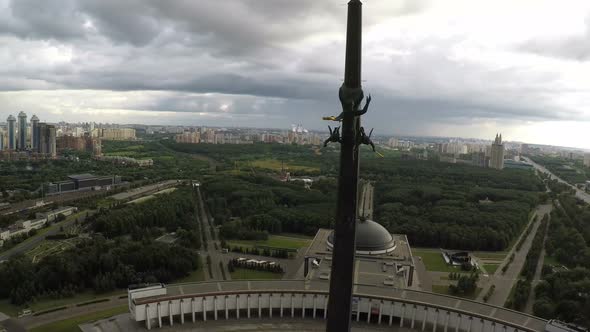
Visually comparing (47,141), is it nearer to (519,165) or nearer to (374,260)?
(374,260)

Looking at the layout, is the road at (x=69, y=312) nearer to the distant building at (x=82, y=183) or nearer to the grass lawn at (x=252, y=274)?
the grass lawn at (x=252, y=274)

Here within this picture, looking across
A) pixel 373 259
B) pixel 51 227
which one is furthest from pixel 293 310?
pixel 51 227

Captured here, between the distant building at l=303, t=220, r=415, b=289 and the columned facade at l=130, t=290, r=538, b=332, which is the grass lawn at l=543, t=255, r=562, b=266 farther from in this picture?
the columned facade at l=130, t=290, r=538, b=332

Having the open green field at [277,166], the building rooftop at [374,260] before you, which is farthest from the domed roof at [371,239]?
the open green field at [277,166]

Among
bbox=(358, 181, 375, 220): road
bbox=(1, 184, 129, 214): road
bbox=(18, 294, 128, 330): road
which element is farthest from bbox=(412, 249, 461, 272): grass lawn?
bbox=(1, 184, 129, 214): road

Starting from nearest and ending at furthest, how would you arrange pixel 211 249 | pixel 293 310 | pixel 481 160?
pixel 293 310 → pixel 211 249 → pixel 481 160
